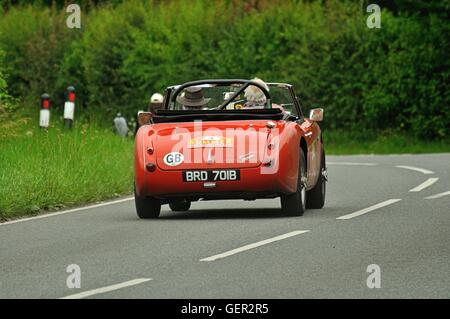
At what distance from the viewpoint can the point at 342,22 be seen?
129ft

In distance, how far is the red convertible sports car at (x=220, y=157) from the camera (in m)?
15.8

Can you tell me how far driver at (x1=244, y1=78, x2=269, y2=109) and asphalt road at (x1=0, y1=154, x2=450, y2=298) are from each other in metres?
1.23

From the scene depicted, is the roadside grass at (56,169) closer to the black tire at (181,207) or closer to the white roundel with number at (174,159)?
the black tire at (181,207)

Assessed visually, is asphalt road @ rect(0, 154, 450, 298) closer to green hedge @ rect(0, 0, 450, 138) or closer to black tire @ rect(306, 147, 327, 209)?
black tire @ rect(306, 147, 327, 209)

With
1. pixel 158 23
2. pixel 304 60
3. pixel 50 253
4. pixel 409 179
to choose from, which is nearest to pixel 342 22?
pixel 304 60

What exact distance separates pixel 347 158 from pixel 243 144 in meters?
17.6

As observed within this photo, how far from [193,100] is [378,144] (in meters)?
21.4

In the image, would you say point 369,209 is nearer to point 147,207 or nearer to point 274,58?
point 147,207

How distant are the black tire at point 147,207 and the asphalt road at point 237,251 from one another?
248 mm

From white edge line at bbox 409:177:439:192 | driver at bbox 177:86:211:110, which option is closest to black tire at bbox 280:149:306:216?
driver at bbox 177:86:211:110

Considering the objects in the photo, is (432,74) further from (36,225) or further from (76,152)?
(36,225)

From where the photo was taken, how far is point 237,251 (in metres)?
12.8

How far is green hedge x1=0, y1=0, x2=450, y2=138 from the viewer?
3819 cm
